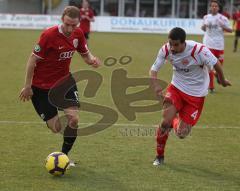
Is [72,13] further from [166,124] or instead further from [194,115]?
[194,115]

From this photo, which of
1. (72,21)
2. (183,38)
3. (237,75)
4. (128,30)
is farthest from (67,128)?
(128,30)

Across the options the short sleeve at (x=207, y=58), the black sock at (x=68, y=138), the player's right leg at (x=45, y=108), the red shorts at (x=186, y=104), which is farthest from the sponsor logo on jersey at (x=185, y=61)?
the player's right leg at (x=45, y=108)

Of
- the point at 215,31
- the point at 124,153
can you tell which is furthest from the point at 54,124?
the point at 215,31

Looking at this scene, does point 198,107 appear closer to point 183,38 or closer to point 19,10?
point 183,38

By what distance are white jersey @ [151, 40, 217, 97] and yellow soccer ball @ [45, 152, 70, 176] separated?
5.67 feet

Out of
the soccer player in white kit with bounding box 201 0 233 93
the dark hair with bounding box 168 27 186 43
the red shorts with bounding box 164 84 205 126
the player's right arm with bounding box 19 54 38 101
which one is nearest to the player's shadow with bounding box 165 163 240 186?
the red shorts with bounding box 164 84 205 126

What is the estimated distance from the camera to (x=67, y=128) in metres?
7.37

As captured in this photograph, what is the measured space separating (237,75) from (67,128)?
37.4 ft

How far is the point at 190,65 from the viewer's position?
24.4 ft

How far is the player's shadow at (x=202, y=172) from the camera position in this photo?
6863 millimetres

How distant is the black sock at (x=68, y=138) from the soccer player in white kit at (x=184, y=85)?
1133 millimetres

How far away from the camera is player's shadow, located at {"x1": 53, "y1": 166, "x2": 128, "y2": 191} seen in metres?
→ 6.40

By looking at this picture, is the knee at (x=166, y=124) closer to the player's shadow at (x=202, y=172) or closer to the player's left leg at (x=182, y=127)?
the player's left leg at (x=182, y=127)

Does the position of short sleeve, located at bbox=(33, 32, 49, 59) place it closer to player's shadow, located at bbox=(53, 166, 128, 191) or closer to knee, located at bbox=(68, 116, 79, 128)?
knee, located at bbox=(68, 116, 79, 128)
